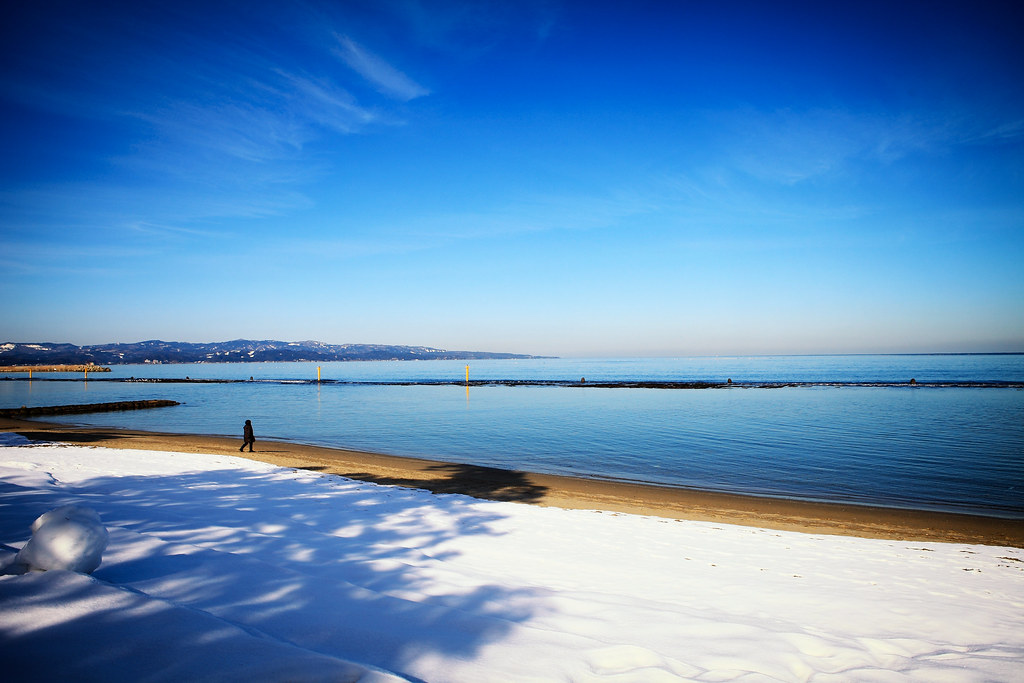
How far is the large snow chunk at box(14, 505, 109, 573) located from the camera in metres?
3.72

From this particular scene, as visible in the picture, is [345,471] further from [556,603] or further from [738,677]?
[738,677]


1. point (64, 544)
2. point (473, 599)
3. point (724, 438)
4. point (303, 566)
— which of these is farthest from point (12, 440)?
point (724, 438)

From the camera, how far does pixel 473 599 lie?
509 centimetres

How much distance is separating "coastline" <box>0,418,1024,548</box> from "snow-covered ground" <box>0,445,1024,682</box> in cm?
239

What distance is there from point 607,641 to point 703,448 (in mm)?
19901

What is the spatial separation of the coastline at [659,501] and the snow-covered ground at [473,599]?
7.84 feet

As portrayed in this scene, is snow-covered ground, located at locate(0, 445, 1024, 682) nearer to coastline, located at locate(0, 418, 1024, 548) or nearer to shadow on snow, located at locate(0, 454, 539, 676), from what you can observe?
shadow on snow, located at locate(0, 454, 539, 676)

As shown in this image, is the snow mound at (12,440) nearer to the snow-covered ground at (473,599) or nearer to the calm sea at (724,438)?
the calm sea at (724,438)

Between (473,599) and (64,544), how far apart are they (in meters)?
3.45

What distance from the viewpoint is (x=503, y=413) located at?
129 feet

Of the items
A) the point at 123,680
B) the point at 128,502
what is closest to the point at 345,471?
the point at 128,502

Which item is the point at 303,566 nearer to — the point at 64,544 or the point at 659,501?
the point at 64,544

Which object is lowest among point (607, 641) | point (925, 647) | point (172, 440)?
point (172, 440)

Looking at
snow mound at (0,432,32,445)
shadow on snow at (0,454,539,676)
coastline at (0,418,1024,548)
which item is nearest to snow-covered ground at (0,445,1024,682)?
shadow on snow at (0,454,539,676)
